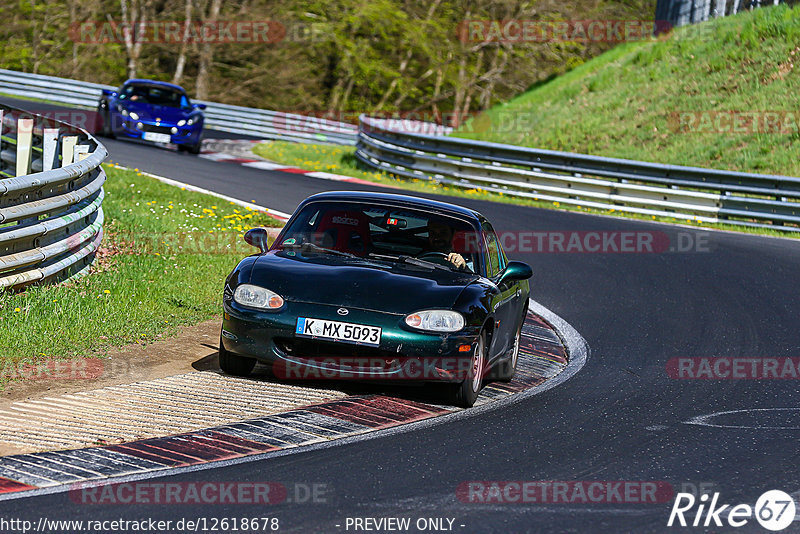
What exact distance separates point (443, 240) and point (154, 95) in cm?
1807

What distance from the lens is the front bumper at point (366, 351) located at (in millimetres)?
7031

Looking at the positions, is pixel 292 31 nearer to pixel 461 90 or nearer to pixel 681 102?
pixel 461 90

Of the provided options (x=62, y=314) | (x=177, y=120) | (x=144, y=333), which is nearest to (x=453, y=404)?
(x=144, y=333)

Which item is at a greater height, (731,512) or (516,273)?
(516,273)

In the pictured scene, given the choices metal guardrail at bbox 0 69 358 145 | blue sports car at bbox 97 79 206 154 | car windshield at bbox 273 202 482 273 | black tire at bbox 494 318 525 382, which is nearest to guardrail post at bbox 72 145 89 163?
car windshield at bbox 273 202 482 273

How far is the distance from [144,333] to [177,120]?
16.5 metres

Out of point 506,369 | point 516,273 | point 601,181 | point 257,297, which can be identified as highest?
point 516,273

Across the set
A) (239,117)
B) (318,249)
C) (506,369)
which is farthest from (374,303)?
(239,117)

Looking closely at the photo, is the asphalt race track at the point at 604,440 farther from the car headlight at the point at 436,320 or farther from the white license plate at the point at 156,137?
the white license plate at the point at 156,137

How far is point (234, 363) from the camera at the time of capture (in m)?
7.52

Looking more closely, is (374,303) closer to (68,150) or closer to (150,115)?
(68,150)

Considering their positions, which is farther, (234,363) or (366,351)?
(234,363)

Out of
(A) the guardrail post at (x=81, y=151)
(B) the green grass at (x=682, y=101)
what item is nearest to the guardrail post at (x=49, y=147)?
(A) the guardrail post at (x=81, y=151)

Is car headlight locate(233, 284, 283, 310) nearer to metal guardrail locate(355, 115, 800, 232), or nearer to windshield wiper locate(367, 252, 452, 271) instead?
windshield wiper locate(367, 252, 452, 271)
